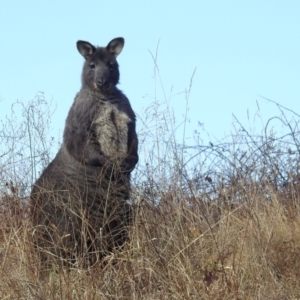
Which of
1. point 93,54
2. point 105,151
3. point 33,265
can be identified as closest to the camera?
point 33,265

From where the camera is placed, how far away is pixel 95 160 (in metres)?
7.18

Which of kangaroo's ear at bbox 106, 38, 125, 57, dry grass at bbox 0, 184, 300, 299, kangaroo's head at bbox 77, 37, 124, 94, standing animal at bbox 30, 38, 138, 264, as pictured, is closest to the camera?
dry grass at bbox 0, 184, 300, 299

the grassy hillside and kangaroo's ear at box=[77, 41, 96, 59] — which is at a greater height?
kangaroo's ear at box=[77, 41, 96, 59]

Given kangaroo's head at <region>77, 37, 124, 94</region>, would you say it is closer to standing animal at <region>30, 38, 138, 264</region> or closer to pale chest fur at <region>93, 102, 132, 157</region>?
standing animal at <region>30, 38, 138, 264</region>

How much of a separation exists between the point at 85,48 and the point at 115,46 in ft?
0.99

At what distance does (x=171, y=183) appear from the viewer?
662 centimetres

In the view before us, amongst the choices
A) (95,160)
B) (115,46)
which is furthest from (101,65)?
(95,160)

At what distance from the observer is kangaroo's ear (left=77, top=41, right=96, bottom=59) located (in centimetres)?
771

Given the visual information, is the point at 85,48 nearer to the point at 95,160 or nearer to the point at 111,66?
the point at 111,66

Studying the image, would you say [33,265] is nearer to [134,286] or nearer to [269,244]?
[134,286]

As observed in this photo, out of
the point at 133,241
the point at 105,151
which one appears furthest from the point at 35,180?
the point at 133,241

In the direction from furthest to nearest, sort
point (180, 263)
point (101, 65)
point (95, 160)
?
point (101, 65) → point (95, 160) → point (180, 263)

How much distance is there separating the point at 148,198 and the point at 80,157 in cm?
84

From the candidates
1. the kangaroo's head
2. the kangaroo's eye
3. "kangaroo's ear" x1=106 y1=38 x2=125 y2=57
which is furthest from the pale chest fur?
"kangaroo's ear" x1=106 y1=38 x2=125 y2=57
